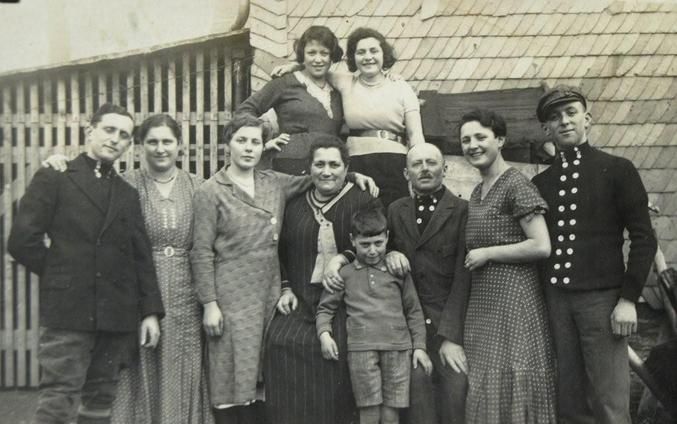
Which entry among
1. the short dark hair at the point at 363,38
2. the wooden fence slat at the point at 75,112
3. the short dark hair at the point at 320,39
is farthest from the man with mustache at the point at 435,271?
the wooden fence slat at the point at 75,112

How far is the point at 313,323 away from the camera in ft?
12.2

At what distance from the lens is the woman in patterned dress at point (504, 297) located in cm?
331

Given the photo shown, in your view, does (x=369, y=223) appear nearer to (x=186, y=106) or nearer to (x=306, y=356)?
(x=306, y=356)

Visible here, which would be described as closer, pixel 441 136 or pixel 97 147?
pixel 97 147

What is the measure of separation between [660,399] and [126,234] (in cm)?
354

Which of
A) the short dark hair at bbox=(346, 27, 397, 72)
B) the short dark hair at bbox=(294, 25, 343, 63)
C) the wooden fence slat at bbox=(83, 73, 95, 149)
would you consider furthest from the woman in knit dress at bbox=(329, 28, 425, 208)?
the wooden fence slat at bbox=(83, 73, 95, 149)

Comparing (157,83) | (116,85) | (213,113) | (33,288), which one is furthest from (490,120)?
(33,288)

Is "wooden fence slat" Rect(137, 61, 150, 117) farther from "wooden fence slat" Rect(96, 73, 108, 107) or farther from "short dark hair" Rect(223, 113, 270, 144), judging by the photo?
"short dark hair" Rect(223, 113, 270, 144)

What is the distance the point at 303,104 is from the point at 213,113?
1.83 meters

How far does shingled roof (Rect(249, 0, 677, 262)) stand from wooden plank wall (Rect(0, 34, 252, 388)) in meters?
0.49

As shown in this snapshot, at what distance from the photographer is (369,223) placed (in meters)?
3.54

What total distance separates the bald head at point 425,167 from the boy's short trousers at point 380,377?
0.91 metres

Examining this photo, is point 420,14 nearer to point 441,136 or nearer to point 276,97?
point 441,136

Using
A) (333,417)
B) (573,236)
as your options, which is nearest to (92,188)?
(333,417)
